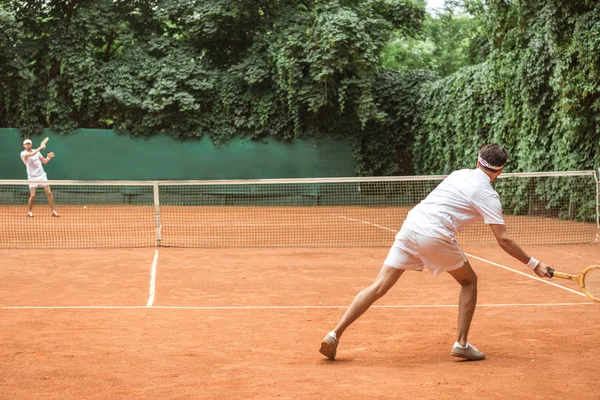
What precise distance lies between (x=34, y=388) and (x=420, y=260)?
257cm

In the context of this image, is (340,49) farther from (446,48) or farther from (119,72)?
(446,48)

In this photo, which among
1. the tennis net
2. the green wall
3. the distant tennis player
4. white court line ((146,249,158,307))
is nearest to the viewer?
white court line ((146,249,158,307))

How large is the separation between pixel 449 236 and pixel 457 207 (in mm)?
217

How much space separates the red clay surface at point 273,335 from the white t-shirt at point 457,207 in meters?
0.92

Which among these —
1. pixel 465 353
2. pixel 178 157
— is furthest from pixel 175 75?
pixel 465 353

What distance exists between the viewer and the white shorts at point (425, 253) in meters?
4.95

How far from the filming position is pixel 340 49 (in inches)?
869

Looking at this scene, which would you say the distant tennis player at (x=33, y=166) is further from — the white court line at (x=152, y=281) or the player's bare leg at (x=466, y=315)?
the player's bare leg at (x=466, y=315)

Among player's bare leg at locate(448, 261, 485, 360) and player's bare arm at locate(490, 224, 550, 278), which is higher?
player's bare arm at locate(490, 224, 550, 278)

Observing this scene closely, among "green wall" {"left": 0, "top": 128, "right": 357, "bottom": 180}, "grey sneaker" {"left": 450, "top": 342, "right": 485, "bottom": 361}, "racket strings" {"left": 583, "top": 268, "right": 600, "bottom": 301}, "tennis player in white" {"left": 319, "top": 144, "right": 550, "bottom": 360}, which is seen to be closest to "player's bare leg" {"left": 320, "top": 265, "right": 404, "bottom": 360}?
"tennis player in white" {"left": 319, "top": 144, "right": 550, "bottom": 360}

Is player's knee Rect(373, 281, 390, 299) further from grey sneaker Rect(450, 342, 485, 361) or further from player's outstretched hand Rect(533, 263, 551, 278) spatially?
player's outstretched hand Rect(533, 263, 551, 278)

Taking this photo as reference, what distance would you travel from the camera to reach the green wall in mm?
24297

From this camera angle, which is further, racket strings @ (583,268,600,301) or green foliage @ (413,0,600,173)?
green foliage @ (413,0,600,173)

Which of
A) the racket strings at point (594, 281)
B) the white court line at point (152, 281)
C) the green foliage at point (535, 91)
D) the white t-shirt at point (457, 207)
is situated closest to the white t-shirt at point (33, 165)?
Result: the white court line at point (152, 281)
